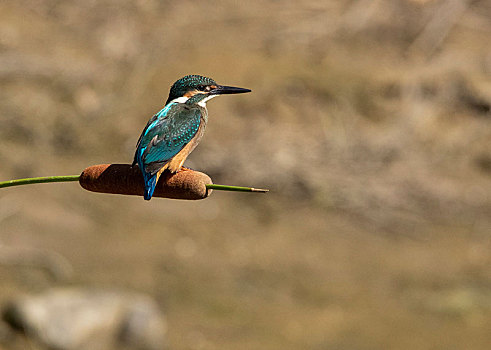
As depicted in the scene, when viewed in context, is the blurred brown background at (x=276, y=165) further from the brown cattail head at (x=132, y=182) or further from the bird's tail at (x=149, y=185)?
the brown cattail head at (x=132, y=182)

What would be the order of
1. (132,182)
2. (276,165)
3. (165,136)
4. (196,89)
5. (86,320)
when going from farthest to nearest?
1. (276,165)
2. (86,320)
3. (196,89)
4. (165,136)
5. (132,182)

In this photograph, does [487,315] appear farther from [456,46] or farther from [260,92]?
[456,46]

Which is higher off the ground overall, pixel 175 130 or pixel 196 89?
pixel 196 89

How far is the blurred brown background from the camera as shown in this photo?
726 cm

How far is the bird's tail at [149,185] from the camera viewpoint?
1.96 metres

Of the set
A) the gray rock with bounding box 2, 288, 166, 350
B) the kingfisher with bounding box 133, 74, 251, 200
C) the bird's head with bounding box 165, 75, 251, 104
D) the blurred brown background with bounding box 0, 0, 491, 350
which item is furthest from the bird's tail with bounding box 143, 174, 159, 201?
the blurred brown background with bounding box 0, 0, 491, 350

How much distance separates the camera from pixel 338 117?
9867mm

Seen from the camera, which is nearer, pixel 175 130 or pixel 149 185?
pixel 149 185

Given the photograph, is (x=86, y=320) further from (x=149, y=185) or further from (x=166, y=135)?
(x=149, y=185)

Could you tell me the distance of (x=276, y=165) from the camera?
29.4ft

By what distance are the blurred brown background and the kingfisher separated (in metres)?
3.82

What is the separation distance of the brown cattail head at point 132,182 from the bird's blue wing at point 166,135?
197mm

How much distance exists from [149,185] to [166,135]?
Answer: 0.52 metres

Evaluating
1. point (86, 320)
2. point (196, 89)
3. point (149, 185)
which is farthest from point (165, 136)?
point (86, 320)
